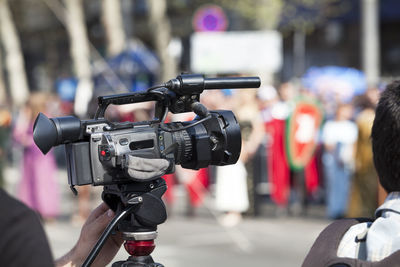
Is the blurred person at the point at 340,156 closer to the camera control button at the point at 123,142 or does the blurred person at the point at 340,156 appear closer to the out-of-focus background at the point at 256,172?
the out-of-focus background at the point at 256,172

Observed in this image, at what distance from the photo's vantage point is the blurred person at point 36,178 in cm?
1106

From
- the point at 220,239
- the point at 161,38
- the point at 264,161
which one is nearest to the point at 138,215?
the point at 220,239

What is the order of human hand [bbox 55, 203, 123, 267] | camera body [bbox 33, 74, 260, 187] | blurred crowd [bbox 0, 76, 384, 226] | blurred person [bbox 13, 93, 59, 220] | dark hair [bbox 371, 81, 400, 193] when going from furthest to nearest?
blurred person [bbox 13, 93, 59, 220] → blurred crowd [bbox 0, 76, 384, 226] → human hand [bbox 55, 203, 123, 267] → camera body [bbox 33, 74, 260, 187] → dark hair [bbox 371, 81, 400, 193]

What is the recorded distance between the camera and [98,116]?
2438mm

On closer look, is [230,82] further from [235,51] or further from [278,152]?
[235,51]

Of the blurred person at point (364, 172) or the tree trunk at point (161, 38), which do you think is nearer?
the blurred person at point (364, 172)

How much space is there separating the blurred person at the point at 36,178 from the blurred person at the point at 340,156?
12.1 ft

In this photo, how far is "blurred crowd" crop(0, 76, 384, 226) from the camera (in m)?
10.5

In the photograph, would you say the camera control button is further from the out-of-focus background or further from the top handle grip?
the out-of-focus background

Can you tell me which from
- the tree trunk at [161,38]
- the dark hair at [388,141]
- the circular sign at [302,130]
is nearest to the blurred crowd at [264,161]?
the circular sign at [302,130]

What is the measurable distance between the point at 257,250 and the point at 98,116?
6417mm

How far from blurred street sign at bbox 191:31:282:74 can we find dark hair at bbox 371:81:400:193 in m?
12.8

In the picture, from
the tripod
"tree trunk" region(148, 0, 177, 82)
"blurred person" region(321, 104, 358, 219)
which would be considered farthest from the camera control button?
"tree trunk" region(148, 0, 177, 82)

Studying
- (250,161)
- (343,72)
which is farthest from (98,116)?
(343,72)
